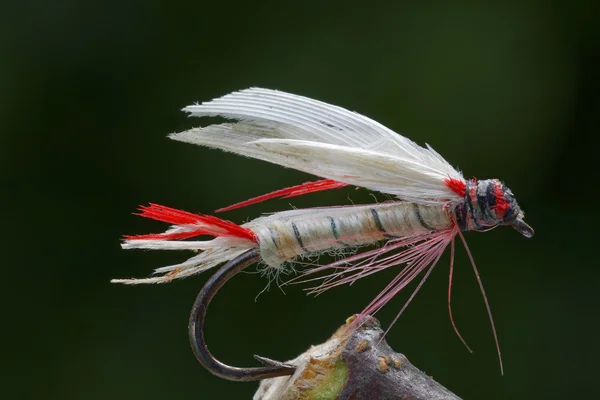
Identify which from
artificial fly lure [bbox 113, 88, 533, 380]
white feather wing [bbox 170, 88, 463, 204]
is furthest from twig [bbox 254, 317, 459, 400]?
white feather wing [bbox 170, 88, 463, 204]

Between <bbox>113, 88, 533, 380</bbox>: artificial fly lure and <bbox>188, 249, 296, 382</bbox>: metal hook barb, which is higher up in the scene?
<bbox>113, 88, 533, 380</bbox>: artificial fly lure

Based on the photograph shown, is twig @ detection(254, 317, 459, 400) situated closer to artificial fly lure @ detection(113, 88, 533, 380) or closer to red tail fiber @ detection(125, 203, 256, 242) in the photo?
artificial fly lure @ detection(113, 88, 533, 380)

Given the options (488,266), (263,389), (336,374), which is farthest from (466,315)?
(336,374)

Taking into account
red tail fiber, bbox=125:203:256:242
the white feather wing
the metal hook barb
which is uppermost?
the white feather wing

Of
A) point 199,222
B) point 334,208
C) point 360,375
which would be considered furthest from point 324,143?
point 360,375

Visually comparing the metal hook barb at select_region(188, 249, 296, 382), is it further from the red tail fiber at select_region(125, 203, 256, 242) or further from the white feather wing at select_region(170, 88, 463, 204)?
the white feather wing at select_region(170, 88, 463, 204)

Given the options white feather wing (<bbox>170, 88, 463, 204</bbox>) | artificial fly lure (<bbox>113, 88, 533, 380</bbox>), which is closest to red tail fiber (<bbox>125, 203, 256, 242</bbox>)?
artificial fly lure (<bbox>113, 88, 533, 380</bbox>)

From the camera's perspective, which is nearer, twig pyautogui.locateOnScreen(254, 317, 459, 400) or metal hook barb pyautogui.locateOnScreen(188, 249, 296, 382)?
twig pyautogui.locateOnScreen(254, 317, 459, 400)
